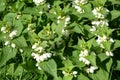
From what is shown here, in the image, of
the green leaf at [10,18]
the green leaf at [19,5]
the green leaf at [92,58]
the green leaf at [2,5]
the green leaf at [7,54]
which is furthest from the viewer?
the green leaf at [2,5]

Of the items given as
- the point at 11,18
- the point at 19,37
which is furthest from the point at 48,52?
the point at 11,18

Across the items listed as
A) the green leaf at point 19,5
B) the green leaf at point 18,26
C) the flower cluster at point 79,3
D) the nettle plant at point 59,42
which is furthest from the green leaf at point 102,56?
the green leaf at point 19,5

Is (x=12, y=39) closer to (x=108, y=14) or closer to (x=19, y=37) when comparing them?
(x=19, y=37)

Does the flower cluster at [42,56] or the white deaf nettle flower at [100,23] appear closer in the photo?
the flower cluster at [42,56]

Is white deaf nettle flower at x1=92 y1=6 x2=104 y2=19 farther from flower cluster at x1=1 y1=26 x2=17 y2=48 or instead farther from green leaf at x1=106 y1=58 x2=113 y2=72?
flower cluster at x1=1 y1=26 x2=17 y2=48

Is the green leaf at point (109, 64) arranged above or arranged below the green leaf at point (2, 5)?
below

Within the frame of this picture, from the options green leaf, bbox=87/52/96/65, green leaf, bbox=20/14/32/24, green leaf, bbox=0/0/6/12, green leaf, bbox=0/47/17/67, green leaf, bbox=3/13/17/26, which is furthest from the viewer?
green leaf, bbox=0/0/6/12

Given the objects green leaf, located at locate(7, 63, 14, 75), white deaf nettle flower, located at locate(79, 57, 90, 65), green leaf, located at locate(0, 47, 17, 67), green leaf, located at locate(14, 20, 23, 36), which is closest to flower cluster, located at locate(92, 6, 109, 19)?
white deaf nettle flower, located at locate(79, 57, 90, 65)

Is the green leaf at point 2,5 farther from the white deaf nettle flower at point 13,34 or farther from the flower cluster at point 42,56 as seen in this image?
the flower cluster at point 42,56

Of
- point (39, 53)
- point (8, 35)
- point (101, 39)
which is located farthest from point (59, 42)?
point (8, 35)
